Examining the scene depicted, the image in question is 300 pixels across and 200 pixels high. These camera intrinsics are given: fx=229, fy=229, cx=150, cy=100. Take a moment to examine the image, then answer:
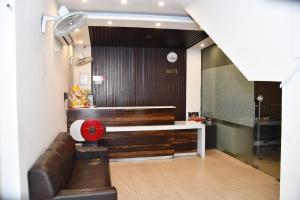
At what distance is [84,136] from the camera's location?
380 centimetres

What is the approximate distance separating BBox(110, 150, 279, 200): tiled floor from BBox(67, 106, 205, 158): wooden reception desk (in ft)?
0.87

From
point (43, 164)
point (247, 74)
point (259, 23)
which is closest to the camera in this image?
point (43, 164)

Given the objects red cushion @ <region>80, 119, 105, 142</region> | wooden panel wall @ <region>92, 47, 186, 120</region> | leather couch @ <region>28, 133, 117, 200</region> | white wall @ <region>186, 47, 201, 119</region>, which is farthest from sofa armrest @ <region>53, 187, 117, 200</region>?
white wall @ <region>186, 47, 201, 119</region>

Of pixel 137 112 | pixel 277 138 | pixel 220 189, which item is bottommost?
pixel 220 189

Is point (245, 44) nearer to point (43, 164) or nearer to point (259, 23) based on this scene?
point (259, 23)

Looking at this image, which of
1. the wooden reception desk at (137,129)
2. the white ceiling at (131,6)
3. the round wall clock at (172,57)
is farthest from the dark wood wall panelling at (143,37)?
the wooden reception desk at (137,129)

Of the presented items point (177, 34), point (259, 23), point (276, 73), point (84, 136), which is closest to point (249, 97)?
point (177, 34)

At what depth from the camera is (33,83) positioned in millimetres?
2320

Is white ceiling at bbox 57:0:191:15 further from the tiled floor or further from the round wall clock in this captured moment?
the tiled floor

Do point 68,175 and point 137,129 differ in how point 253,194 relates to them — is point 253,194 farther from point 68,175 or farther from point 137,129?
point 68,175

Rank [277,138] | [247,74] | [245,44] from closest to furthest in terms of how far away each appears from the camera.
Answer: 1. [245,44]
2. [247,74]
3. [277,138]

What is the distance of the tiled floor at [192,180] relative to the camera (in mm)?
3466

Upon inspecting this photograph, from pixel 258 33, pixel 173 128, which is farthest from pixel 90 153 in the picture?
pixel 258 33

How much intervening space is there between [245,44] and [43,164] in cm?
251
